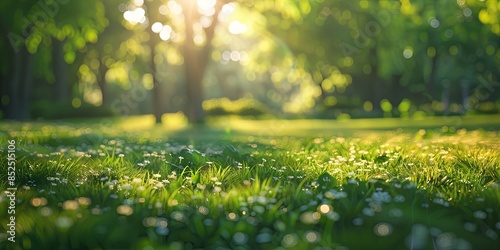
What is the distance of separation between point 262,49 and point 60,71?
54.4ft

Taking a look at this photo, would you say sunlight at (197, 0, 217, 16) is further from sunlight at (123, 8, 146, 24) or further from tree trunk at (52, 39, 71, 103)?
tree trunk at (52, 39, 71, 103)

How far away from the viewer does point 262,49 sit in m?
45.6

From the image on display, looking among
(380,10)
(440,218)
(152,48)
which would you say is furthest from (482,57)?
(440,218)

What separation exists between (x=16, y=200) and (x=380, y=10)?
31.0 meters

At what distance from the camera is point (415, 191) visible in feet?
18.2

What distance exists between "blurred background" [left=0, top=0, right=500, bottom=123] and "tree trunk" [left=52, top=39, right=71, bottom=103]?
7cm

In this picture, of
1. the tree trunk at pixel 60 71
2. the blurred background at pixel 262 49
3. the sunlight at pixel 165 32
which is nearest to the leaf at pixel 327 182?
the blurred background at pixel 262 49

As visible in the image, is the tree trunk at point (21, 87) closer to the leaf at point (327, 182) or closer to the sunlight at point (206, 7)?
the sunlight at point (206, 7)

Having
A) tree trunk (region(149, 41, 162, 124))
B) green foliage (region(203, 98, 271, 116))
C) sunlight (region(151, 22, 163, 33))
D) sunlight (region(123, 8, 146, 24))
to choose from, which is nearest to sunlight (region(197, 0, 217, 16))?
sunlight (region(151, 22, 163, 33))

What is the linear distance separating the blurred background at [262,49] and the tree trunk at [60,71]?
75mm

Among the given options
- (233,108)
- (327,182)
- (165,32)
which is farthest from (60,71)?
(327,182)

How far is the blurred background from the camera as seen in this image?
2350 cm

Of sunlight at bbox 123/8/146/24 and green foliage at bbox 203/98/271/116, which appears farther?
green foliage at bbox 203/98/271/116

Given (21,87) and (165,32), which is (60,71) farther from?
(165,32)
